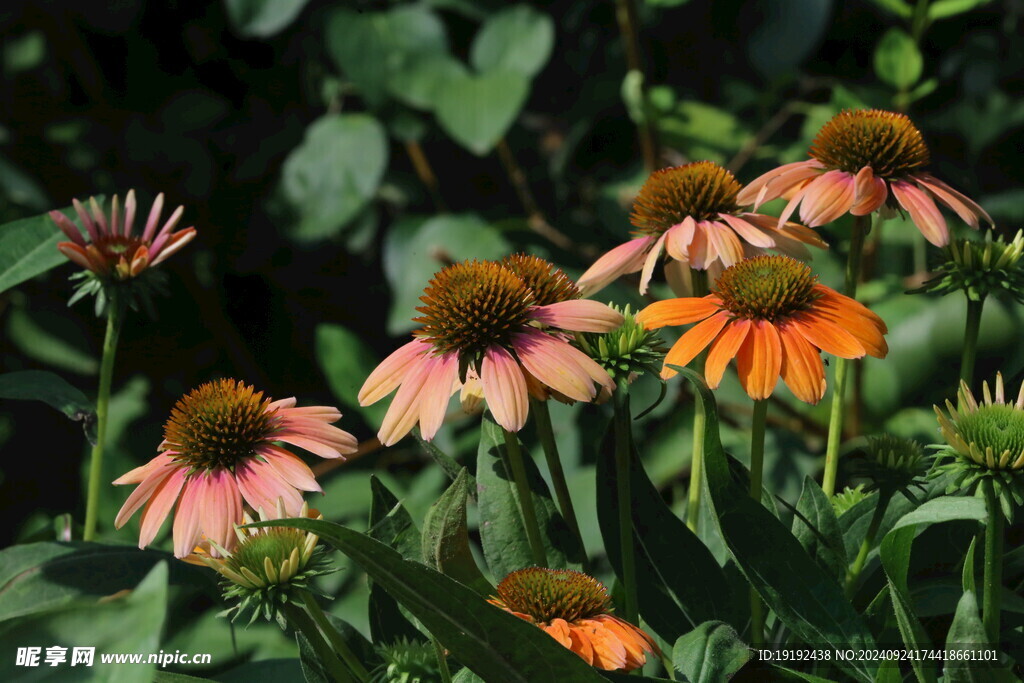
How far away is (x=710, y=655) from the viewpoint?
0.42 m

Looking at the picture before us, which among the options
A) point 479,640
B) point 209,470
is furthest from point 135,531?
point 479,640

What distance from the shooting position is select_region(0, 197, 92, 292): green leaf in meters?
0.64

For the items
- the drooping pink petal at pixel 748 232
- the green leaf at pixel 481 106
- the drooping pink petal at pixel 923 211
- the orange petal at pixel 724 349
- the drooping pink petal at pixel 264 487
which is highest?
the drooping pink petal at pixel 923 211

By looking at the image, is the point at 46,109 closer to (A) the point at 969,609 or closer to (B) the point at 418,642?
(B) the point at 418,642

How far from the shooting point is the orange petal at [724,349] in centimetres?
46

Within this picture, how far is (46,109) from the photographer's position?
1594mm

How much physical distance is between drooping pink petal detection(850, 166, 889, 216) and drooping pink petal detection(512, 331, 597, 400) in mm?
168

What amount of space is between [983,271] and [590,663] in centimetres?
28

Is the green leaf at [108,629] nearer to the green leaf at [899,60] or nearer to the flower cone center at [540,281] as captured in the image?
the flower cone center at [540,281]

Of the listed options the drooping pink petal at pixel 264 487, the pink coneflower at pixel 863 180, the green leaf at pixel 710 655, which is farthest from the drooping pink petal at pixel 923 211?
the drooping pink petal at pixel 264 487

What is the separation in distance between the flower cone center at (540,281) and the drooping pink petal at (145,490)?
0.18 m

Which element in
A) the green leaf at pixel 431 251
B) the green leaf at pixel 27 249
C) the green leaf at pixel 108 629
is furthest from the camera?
the green leaf at pixel 431 251

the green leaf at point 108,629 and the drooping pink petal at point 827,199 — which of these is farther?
the drooping pink petal at point 827,199

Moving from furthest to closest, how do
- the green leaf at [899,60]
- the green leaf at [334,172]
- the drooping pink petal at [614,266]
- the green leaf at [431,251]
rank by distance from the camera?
the green leaf at [334,172], the green leaf at [431,251], the green leaf at [899,60], the drooping pink petal at [614,266]
